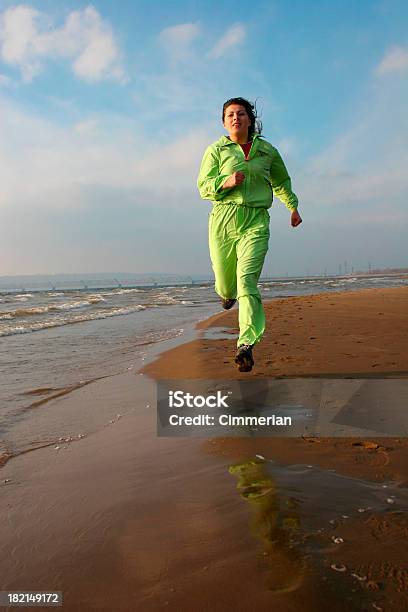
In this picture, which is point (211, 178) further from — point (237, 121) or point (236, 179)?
point (237, 121)

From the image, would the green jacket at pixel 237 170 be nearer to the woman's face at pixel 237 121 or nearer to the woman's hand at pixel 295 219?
the woman's face at pixel 237 121

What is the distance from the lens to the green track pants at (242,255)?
3.92m

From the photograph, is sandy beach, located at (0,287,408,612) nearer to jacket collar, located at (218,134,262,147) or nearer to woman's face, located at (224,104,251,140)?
jacket collar, located at (218,134,262,147)

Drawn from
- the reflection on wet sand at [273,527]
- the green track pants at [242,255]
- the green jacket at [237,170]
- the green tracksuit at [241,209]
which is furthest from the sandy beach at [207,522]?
the green jacket at [237,170]

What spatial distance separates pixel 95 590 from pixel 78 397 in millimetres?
2816

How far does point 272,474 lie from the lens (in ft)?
6.37

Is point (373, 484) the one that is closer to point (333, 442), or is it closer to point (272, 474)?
point (272, 474)

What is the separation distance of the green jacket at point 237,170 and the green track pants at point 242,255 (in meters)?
0.09

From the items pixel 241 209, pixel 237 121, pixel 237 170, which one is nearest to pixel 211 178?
pixel 237 170

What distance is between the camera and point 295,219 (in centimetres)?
457

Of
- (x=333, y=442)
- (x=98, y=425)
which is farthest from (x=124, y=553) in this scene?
(x=98, y=425)

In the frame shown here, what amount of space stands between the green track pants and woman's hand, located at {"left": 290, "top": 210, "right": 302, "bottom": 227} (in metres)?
0.41

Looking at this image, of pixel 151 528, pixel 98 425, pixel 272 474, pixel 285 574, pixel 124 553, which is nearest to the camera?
pixel 285 574

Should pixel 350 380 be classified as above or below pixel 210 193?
below
